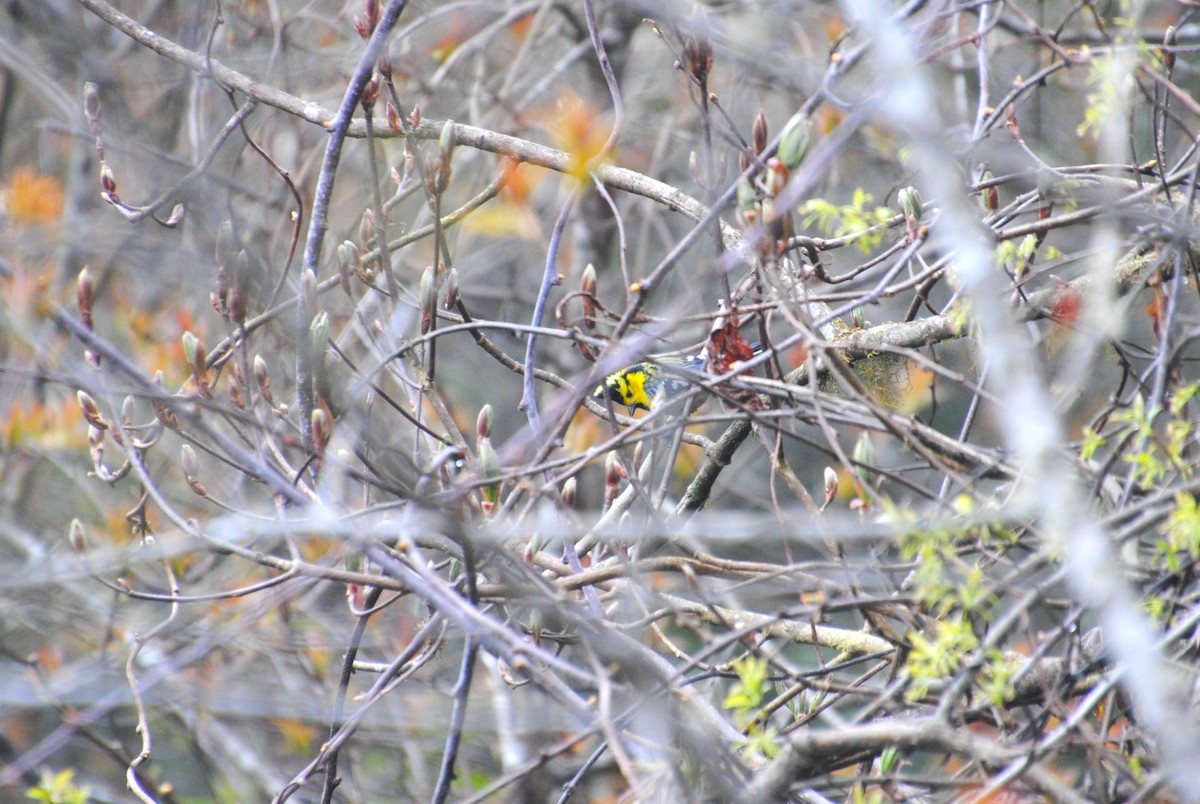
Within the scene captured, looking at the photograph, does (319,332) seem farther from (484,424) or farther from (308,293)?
(484,424)

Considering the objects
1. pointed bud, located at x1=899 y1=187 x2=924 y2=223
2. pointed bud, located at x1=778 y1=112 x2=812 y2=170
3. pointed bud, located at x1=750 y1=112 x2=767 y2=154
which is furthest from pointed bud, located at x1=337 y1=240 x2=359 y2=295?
pointed bud, located at x1=899 y1=187 x2=924 y2=223

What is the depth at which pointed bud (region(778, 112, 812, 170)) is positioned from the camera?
4.43 ft

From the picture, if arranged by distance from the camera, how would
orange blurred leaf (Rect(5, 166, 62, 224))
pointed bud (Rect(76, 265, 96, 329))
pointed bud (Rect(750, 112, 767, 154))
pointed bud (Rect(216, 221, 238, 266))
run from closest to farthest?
1. pointed bud (Rect(750, 112, 767, 154))
2. pointed bud (Rect(216, 221, 238, 266))
3. pointed bud (Rect(76, 265, 96, 329))
4. orange blurred leaf (Rect(5, 166, 62, 224))

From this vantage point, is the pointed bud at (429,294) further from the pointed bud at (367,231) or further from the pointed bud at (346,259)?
the pointed bud at (367,231)

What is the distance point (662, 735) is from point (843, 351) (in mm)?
1132

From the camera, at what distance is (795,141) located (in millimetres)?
1365

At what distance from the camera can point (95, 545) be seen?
4.02 metres

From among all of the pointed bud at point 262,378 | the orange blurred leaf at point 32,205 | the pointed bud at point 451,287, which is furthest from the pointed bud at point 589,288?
the orange blurred leaf at point 32,205

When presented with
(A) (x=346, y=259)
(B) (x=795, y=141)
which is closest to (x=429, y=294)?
(A) (x=346, y=259)

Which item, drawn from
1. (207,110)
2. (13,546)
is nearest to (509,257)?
(207,110)

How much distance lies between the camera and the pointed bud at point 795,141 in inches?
53.1

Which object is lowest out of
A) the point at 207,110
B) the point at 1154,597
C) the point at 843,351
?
the point at 1154,597

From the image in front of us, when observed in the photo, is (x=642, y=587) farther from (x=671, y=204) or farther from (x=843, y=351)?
(x=671, y=204)

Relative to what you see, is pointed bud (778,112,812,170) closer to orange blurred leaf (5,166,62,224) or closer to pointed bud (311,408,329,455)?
pointed bud (311,408,329,455)
